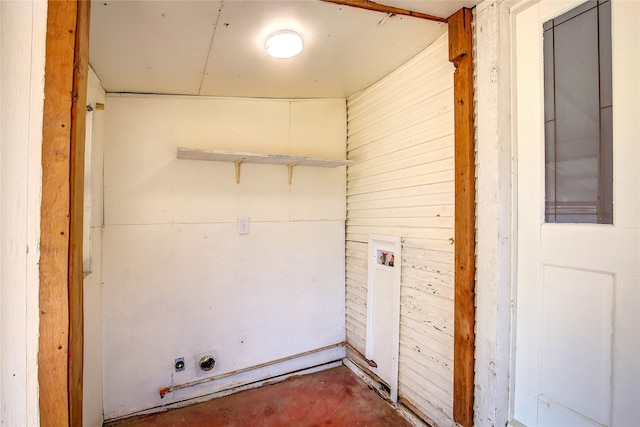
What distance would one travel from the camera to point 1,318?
2.79 feet

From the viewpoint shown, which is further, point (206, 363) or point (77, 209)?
point (206, 363)

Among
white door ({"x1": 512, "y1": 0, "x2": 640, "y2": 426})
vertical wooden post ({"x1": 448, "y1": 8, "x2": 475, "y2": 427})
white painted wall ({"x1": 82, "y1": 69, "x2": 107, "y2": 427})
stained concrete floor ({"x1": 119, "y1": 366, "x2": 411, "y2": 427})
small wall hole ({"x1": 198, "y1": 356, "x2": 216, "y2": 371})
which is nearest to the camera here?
white door ({"x1": 512, "y1": 0, "x2": 640, "y2": 426})

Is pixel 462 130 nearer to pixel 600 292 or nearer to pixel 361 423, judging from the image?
pixel 600 292

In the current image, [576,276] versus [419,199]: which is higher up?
[419,199]

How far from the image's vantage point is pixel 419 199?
1.92 metres

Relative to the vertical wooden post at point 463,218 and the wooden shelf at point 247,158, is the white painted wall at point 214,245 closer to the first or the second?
the wooden shelf at point 247,158

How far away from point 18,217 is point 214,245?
147 cm

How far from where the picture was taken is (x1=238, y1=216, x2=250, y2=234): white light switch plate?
7.80 feet

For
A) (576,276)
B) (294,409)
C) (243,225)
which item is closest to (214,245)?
(243,225)

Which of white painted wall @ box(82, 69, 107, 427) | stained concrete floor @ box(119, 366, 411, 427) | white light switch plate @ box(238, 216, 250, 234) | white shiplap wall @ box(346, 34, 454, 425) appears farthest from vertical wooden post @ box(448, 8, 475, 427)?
white painted wall @ box(82, 69, 107, 427)

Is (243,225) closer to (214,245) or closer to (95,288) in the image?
(214,245)

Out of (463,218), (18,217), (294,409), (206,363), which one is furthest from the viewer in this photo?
(206,363)

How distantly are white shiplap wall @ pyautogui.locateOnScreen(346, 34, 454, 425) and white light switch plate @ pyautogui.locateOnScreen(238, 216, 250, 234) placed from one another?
978 mm

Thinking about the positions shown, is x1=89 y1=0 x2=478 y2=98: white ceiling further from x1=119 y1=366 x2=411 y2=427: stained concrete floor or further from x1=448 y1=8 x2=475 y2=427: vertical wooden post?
x1=119 y1=366 x2=411 y2=427: stained concrete floor
